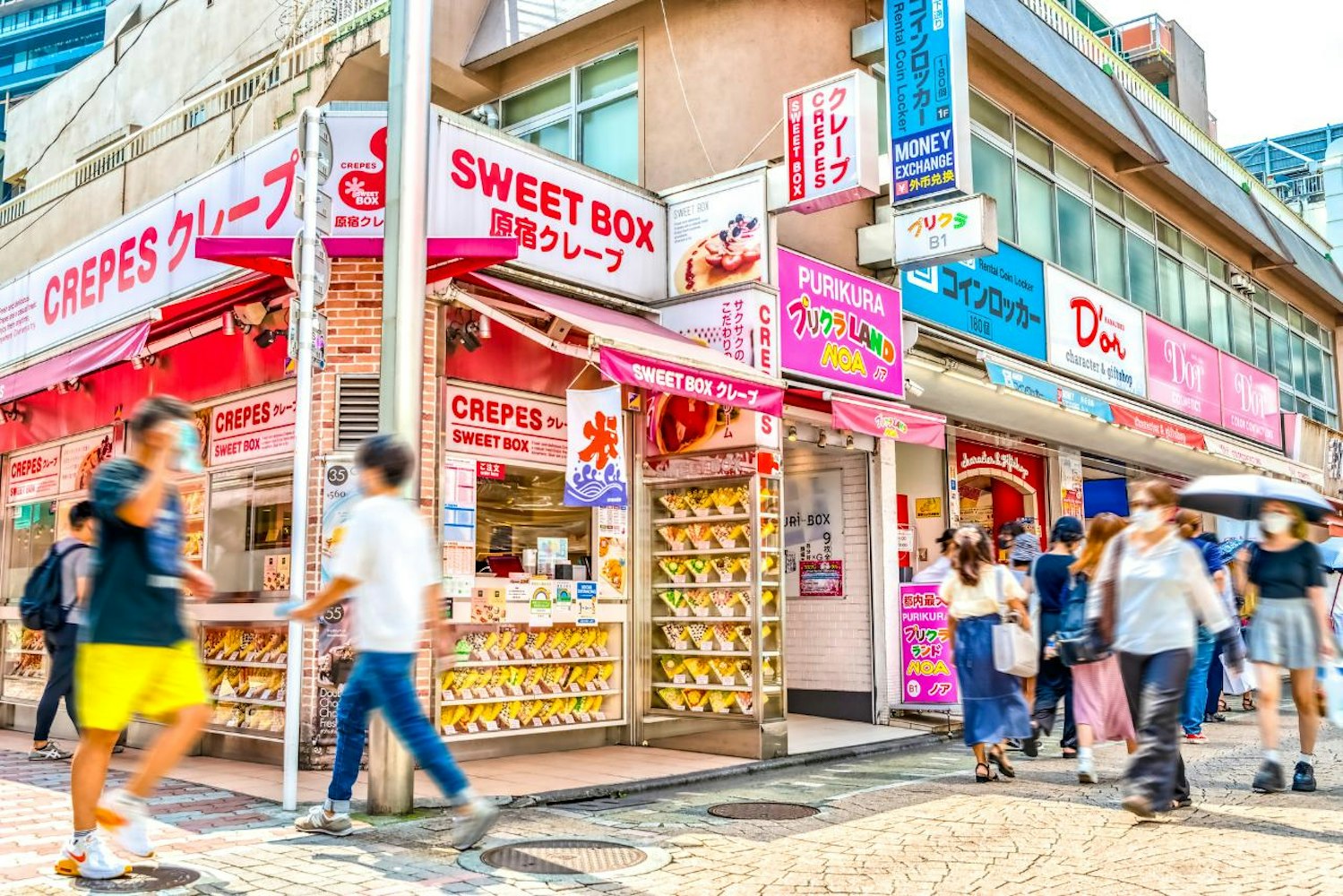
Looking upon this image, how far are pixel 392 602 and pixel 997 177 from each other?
11459 millimetres

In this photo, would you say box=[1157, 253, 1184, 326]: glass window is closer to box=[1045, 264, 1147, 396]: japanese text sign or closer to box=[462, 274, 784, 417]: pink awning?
box=[1045, 264, 1147, 396]: japanese text sign

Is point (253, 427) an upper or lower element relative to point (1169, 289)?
lower

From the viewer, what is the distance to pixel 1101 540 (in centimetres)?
791

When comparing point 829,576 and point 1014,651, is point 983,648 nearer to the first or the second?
point 1014,651

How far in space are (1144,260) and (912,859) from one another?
1520 cm

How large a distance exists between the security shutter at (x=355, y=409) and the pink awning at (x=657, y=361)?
1162mm

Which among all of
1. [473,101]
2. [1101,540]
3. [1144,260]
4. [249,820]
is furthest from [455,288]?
[1144,260]

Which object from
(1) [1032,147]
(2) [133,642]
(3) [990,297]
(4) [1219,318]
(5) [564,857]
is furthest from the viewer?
(4) [1219,318]

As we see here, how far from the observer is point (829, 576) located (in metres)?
12.4

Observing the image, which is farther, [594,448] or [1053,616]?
[594,448]

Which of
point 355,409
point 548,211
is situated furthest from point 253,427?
point 548,211

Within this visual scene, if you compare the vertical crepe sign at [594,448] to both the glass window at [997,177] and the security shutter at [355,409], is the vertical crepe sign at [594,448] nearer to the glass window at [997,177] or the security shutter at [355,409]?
the security shutter at [355,409]

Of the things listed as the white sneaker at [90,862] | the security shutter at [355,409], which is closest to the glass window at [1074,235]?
the security shutter at [355,409]

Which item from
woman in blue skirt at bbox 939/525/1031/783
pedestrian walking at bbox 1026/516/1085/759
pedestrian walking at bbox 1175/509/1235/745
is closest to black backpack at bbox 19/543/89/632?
woman in blue skirt at bbox 939/525/1031/783
